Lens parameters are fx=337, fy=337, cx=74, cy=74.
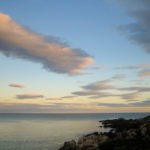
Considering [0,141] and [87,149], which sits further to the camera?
[0,141]

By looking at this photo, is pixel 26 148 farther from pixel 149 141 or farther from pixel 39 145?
pixel 149 141

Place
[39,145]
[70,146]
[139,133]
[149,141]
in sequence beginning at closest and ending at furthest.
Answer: [149,141]
[70,146]
[139,133]
[39,145]

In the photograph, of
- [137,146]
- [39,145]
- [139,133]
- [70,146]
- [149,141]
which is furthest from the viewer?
[39,145]

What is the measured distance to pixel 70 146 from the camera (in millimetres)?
55719

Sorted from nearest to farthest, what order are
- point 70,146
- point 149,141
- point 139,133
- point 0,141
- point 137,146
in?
point 137,146 → point 149,141 → point 70,146 → point 139,133 → point 0,141

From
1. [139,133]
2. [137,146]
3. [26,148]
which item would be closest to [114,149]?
[137,146]

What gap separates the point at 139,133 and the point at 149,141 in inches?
367

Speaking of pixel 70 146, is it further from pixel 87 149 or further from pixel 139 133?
pixel 139 133

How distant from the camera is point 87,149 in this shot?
2003 inches

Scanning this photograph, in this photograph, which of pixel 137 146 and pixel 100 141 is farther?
pixel 100 141

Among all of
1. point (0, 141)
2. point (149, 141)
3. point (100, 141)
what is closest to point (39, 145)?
point (0, 141)

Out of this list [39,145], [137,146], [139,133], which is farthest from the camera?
[39,145]

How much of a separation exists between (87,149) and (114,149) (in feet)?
15.1

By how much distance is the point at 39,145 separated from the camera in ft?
225
